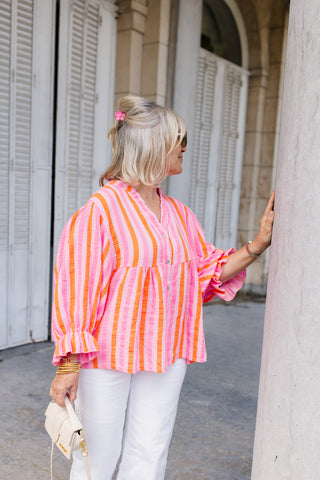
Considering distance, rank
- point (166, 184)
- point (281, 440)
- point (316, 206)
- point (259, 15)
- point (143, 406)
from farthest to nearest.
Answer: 1. point (259, 15)
2. point (166, 184)
3. point (143, 406)
4. point (281, 440)
5. point (316, 206)

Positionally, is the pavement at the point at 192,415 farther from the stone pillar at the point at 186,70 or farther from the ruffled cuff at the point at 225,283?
the stone pillar at the point at 186,70

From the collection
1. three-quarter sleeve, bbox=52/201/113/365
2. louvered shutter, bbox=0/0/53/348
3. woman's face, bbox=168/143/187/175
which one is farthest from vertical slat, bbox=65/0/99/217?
three-quarter sleeve, bbox=52/201/113/365

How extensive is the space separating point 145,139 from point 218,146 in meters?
5.26

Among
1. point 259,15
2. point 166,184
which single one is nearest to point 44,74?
point 166,184

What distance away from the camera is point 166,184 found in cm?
521

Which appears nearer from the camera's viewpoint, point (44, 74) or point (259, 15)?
point (44, 74)

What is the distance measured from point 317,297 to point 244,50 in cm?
665

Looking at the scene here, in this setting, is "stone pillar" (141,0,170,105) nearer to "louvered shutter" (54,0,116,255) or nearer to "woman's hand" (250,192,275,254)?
"louvered shutter" (54,0,116,255)

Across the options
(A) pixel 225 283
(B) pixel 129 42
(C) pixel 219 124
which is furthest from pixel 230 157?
(A) pixel 225 283

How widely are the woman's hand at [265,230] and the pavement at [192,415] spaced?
1.40 meters

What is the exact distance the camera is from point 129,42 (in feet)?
15.9

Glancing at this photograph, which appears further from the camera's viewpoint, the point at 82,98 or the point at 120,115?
the point at 82,98

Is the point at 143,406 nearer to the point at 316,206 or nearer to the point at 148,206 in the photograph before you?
the point at 148,206

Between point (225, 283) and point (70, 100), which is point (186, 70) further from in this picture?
point (225, 283)
